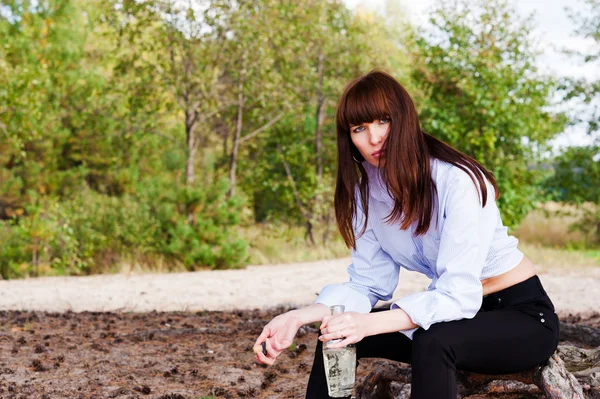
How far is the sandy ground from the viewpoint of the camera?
21.3ft

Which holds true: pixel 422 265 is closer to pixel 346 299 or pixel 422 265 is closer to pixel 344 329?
pixel 346 299

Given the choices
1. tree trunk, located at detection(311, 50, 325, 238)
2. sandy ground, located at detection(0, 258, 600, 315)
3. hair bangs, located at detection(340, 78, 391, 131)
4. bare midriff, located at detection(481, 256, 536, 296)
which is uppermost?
tree trunk, located at detection(311, 50, 325, 238)

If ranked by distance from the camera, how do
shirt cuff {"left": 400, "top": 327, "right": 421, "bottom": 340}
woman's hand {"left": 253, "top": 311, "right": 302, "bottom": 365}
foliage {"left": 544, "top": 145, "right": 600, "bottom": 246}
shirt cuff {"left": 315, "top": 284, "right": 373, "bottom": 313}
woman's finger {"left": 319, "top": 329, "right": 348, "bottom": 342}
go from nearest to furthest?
woman's finger {"left": 319, "top": 329, "right": 348, "bottom": 342} < shirt cuff {"left": 400, "top": 327, "right": 421, "bottom": 340} < woman's hand {"left": 253, "top": 311, "right": 302, "bottom": 365} < shirt cuff {"left": 315, "top": 284, "right": 373, "bottom": 313} < foliage {"left": 544, "top": 145, "right": 600, "bottom": 246}

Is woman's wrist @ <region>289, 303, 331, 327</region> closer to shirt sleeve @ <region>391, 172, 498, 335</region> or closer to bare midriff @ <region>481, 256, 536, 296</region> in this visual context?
shirt sleeve @ <region>391, 172, 498, 335</region>

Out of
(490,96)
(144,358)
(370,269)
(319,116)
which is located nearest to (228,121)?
(319,116)

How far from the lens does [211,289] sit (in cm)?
760

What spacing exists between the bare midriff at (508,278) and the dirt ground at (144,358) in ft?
4.43

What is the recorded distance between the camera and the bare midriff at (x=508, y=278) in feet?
7.73

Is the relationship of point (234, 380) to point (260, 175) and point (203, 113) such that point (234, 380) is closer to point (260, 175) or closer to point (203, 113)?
point (203, 113)

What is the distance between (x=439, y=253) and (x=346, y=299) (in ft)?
1.31

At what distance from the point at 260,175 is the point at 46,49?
461 cm

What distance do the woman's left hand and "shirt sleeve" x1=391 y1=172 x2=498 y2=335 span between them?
16 centimetres

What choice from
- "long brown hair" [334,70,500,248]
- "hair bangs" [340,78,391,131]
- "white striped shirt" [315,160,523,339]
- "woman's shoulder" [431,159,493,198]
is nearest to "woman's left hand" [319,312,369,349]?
"white striped shirt" [315,160,523,339]

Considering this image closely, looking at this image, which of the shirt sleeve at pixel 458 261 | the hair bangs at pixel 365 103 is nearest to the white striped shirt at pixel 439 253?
the shirt sleeve at pixel 458 261
